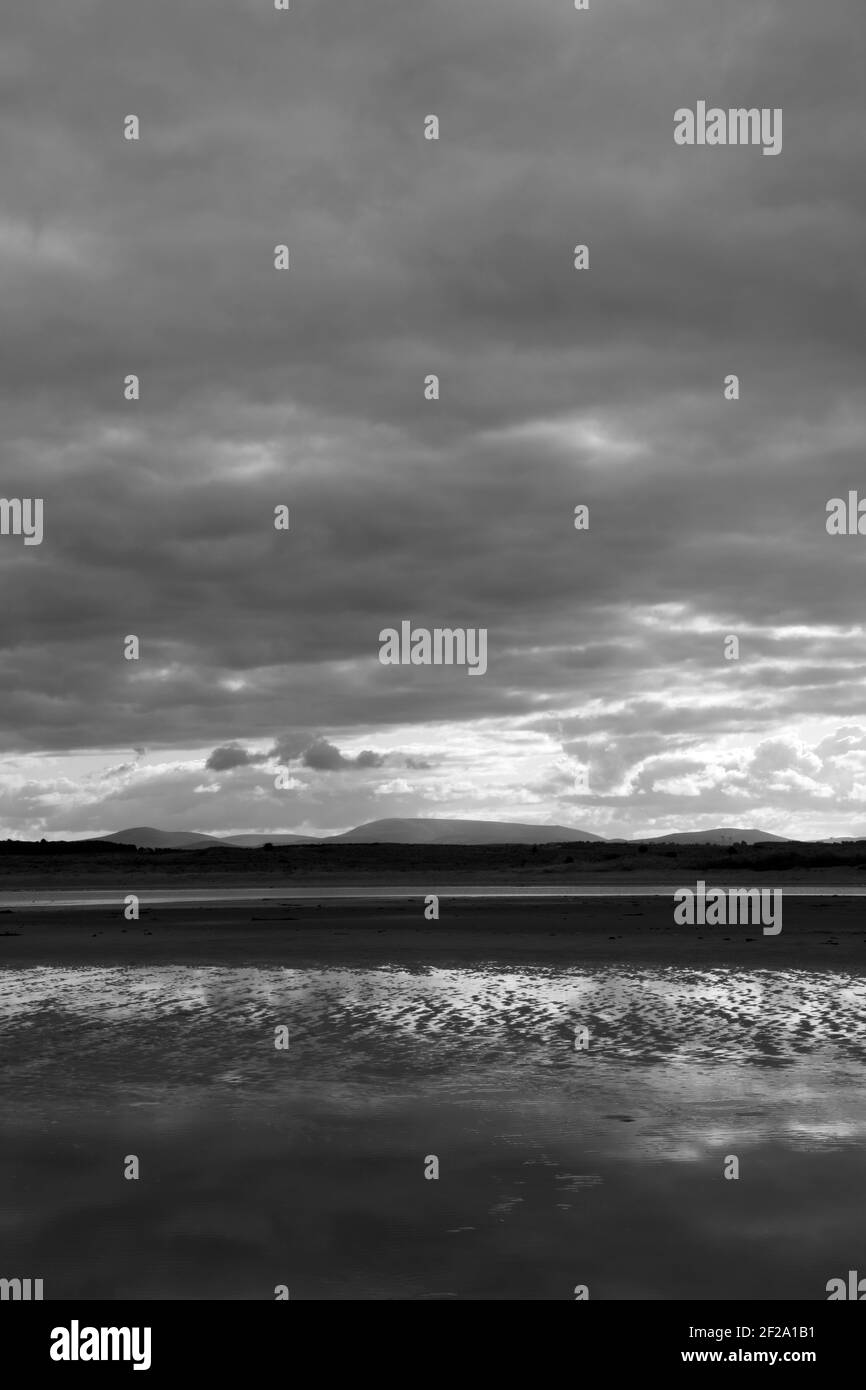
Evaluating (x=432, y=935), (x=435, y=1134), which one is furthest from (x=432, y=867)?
(x=435, y=1134)

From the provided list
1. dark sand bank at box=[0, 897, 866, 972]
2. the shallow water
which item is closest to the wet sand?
dark sand bank at box=[0, 897, 866, 972]

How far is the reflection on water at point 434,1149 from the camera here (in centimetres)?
812

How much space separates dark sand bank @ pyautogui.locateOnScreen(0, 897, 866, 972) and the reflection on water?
349 inches

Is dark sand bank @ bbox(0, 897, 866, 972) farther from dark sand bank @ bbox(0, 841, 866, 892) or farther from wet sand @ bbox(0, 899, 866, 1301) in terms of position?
dark sand bank @ bbox(0, 841, 866, 892)

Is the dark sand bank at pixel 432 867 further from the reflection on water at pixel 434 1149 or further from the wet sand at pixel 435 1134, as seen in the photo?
the reflection on water at pixel 434 1149

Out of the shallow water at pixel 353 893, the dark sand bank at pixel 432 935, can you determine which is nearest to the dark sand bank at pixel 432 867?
the shallow water at pixel 353 893

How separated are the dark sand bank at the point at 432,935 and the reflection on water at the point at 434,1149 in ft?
29.1

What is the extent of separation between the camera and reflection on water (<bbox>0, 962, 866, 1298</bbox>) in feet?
26.6

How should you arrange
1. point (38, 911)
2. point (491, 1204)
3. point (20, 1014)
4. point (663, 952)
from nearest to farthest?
point (491, 1204) → point (20, 1014) → point (663, 952) → point (38, 911)
